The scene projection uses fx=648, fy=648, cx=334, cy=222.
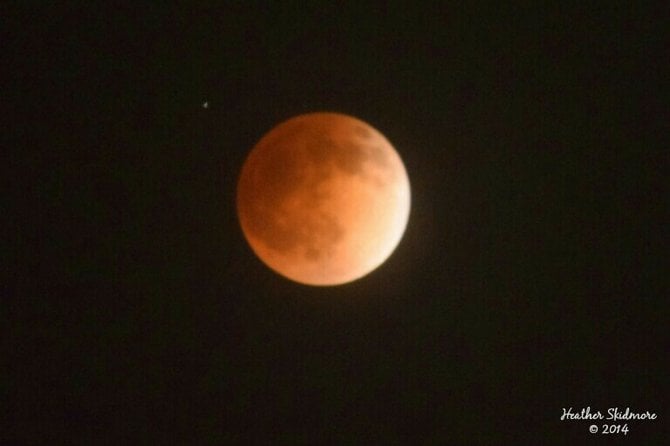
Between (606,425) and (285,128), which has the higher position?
(285,128)

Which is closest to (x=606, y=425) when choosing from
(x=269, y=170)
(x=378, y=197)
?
(x=378, y=197)

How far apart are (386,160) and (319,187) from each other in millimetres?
1044

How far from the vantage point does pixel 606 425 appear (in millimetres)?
7609

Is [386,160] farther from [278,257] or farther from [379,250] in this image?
[278,257]

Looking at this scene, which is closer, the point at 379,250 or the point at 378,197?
the point at 378,197

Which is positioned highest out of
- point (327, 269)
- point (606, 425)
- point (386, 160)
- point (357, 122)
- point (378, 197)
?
point (357, 122)

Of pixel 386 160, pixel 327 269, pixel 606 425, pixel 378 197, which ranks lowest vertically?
pixel 606 425

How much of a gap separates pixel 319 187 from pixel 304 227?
496mm

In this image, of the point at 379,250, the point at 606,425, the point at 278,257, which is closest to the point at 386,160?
the point at 379,250

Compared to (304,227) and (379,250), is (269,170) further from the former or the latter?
(379,250)

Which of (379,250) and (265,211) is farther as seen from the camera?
(379,250)

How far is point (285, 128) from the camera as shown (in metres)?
7.25

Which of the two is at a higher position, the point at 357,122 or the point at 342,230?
the point at 357,122

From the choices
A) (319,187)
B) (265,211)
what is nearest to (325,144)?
(319,187)
